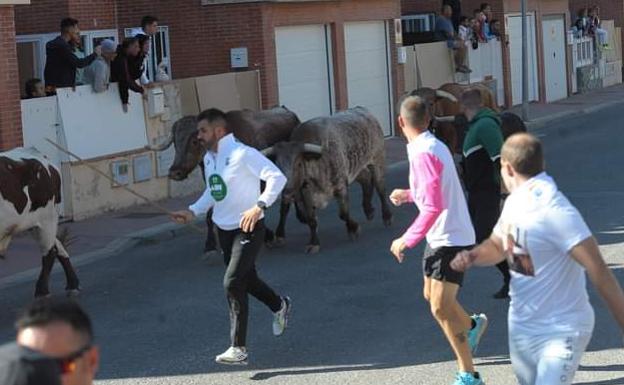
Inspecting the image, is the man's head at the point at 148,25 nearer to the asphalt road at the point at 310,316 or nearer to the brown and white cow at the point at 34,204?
the asphalt road at the point at 310,316

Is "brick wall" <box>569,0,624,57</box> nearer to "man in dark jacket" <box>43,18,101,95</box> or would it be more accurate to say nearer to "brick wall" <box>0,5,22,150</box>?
"man in dark jacket" <box>43,18,101,95</box>

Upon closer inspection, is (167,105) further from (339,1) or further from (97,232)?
(339,1)

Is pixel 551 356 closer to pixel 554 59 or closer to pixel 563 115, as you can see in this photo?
pixel 563 115

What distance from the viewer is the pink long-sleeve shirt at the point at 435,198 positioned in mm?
7203

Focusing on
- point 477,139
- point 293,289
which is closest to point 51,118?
point 293,289

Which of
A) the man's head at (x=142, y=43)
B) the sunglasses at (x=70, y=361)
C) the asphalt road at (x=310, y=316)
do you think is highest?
the man's head at (x=142, y=43)

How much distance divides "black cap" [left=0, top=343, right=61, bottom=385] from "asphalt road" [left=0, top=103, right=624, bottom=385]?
17.6 feet

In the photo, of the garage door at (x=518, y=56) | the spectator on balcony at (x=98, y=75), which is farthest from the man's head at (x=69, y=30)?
the garage door at (x=518, y=56)

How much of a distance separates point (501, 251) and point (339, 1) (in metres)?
19.7

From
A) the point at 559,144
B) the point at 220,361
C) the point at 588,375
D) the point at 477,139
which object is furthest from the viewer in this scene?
the point at 559,144

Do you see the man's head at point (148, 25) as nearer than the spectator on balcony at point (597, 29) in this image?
Yes

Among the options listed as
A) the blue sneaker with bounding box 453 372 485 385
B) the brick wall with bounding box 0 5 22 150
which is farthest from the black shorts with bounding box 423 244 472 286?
the brick wall with bounding box 0 5 22 150

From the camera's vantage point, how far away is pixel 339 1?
24.9 metres

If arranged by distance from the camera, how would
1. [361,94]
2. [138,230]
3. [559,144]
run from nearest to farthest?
[138,230] → [559,144] → [361,94]
